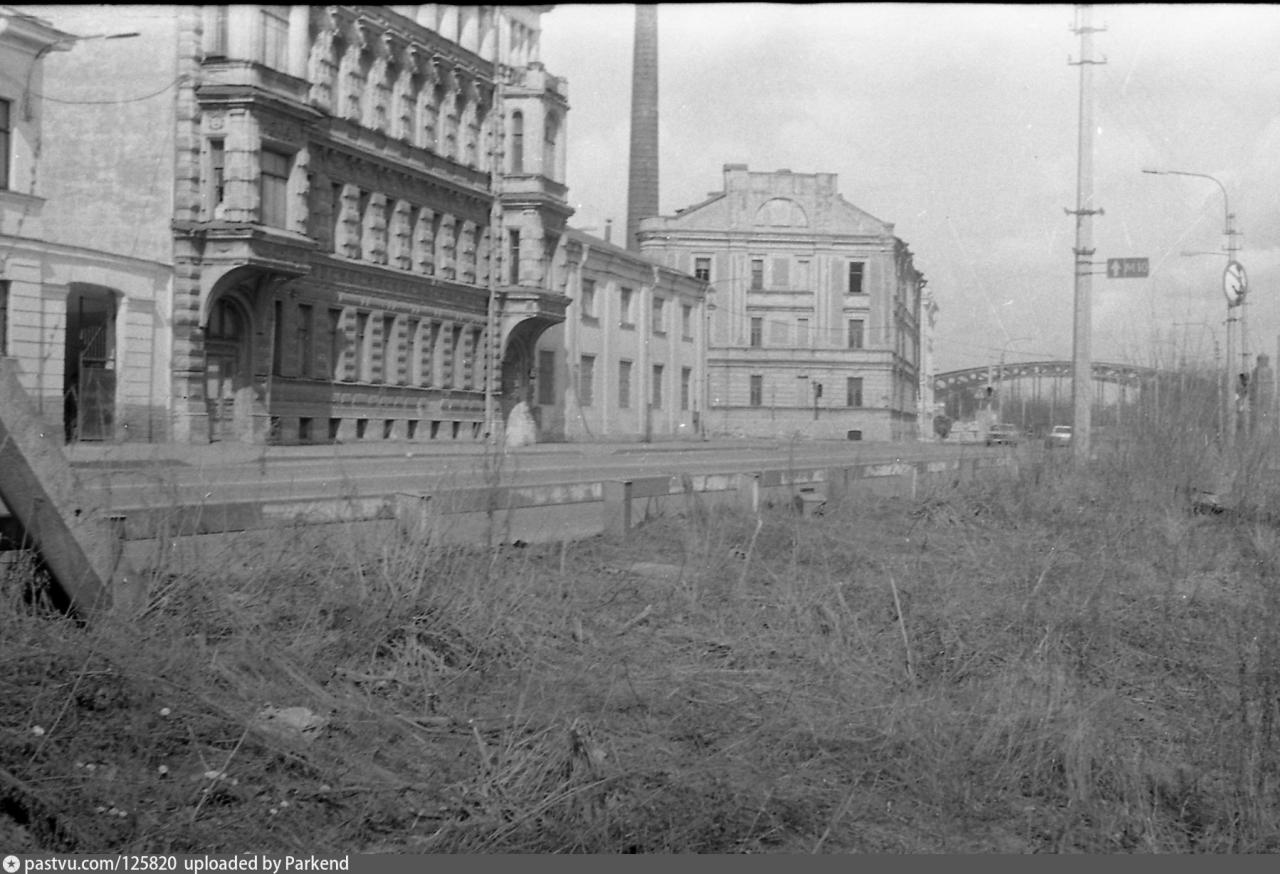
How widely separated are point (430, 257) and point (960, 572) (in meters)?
31.8

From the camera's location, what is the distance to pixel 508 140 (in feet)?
140

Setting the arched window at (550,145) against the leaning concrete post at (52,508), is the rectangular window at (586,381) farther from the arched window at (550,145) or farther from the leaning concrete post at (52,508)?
the leaning concrete post at (52,508)

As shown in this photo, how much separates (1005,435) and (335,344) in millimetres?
20671

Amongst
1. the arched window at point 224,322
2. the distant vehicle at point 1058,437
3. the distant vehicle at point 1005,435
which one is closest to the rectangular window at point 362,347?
the arched window at point 224,322

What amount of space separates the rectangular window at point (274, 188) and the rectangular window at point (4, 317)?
22.2 meters

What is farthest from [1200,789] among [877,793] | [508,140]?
[508,140]

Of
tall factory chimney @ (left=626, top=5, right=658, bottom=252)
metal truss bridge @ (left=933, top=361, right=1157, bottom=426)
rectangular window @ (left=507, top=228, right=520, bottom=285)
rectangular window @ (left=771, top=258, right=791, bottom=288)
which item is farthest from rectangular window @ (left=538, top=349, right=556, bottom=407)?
tall factory chimney @ (left=626, top=5, right=658, bottom=252)

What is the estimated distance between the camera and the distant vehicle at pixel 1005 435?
18.7m

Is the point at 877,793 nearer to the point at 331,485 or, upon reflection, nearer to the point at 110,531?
the point at 110,531

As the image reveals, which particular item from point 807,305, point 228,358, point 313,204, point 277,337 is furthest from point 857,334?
point 228,358

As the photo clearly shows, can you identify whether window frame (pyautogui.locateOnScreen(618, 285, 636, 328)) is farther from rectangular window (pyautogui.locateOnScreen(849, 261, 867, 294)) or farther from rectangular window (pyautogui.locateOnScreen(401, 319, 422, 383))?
rectangular window (pyautogui.locateOnScreen(849, 261, 867, 294))

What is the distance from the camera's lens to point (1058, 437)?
1866 cm

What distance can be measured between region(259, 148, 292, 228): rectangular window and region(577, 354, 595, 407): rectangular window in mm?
17457

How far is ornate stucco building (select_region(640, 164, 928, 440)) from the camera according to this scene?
103 ft
